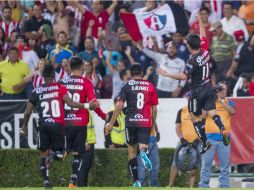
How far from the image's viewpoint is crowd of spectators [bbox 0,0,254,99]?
2455 centimetres

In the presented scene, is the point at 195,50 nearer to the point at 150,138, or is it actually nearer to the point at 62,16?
the point at 150,138

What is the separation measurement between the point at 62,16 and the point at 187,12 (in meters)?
3.03

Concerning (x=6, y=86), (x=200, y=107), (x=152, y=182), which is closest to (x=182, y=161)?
(x=152, y=182)

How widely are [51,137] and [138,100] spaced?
191cm

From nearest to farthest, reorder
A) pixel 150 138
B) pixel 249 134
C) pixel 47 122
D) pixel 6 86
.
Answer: pixel 47 122, pixel 150 138, pixel 249 134, pixel 6 86

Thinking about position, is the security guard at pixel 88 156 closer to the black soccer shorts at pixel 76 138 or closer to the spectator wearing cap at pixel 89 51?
the black soccer shorts at pixel 76 138

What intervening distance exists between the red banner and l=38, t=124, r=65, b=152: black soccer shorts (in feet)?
16.9

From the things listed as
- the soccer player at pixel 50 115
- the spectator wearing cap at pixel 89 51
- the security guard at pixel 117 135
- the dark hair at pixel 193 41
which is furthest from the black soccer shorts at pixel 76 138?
the spectator wearing cap at pixel 89 51

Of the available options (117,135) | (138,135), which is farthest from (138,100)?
(117,135)

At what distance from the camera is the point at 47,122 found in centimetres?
1820

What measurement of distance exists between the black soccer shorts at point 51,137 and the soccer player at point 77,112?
1088 mm

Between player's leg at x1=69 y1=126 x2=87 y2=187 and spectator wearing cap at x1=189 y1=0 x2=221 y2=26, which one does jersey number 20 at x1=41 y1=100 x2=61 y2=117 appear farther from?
spectator wearing cap at x1=189 y1=0 x2=221 y2=26

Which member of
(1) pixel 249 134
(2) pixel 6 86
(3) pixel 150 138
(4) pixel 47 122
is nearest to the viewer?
(4) pixel 47 122

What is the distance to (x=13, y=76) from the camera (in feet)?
81.9
